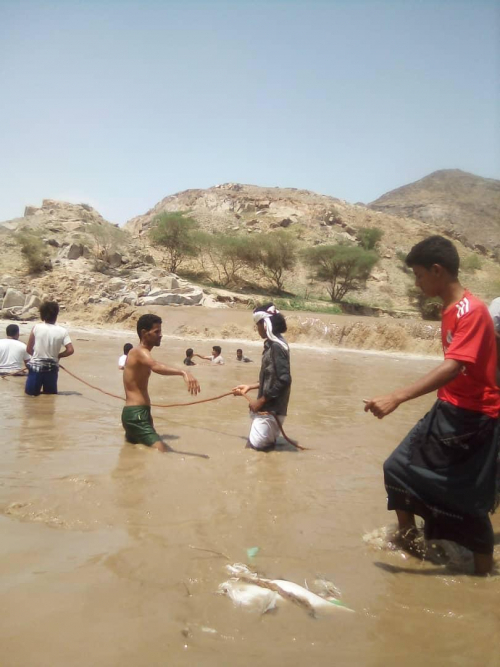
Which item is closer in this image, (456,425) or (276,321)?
(456,425)

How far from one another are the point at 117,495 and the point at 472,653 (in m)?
2.43

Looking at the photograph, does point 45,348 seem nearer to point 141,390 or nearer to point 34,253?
point 141,390

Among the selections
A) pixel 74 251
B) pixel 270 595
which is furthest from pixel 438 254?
pixel 74 251

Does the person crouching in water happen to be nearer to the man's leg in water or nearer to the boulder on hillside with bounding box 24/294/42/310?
the man's leg in water

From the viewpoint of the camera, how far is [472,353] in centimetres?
251

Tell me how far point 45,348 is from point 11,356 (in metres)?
1.64

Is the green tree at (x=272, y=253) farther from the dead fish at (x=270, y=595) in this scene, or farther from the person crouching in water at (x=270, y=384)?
the dead fish at (x=270, y=595)

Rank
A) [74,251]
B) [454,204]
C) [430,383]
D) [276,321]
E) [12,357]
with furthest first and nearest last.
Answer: [454,204]
[74,251]
[12,357]
[276,321]
[430,383]

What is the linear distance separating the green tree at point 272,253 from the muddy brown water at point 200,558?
30754 millimetres

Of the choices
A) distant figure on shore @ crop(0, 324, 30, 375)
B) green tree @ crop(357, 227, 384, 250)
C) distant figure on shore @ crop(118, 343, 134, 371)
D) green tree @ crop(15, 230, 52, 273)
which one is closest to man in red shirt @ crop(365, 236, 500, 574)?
distant figure on shore @ crop(118, 343, 134, 371)

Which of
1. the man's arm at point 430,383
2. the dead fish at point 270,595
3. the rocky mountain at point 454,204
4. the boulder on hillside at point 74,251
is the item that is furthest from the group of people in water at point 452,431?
the rocky mountain at point 454,204

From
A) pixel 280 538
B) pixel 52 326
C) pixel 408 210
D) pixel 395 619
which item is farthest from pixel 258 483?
pixel 408 210

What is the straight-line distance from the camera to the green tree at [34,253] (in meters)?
25.7

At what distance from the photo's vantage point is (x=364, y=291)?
4081 centimetres
